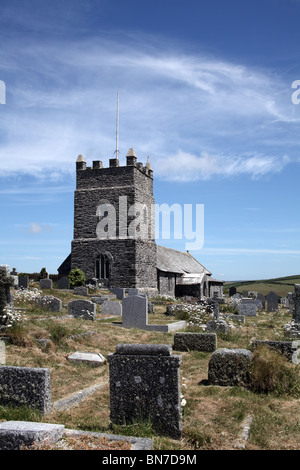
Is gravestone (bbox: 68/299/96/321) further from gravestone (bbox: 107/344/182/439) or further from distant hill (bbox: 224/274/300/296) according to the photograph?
distant hill (bbox: 224/274/300/296)

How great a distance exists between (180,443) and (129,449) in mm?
1023

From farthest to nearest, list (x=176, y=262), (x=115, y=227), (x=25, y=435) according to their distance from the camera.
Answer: (x=176, y=262), (x=115, y=227), (x=25, y=435)

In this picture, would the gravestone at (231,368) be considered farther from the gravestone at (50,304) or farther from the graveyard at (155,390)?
the gravestone at (50,304)

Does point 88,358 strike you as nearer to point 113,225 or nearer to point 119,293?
point 119,293

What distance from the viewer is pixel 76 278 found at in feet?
105

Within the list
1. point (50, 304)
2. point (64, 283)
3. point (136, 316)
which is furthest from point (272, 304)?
point (64, 283)

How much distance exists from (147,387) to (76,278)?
27651 millimetres

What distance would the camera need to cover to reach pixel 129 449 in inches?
155

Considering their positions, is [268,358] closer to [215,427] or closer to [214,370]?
[214,370]

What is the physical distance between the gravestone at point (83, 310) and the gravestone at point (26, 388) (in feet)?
31.4

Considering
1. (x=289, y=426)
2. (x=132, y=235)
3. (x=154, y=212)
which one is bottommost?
(x=289, y=426)

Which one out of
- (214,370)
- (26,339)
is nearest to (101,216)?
(26,339)

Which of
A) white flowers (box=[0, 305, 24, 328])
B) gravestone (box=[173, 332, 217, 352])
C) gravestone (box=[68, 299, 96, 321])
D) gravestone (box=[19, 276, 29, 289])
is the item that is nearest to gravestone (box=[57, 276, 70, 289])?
gravestone (box=[19, 276, 29, 289])

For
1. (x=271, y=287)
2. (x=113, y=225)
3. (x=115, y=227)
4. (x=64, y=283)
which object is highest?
(x=113, y=225)
